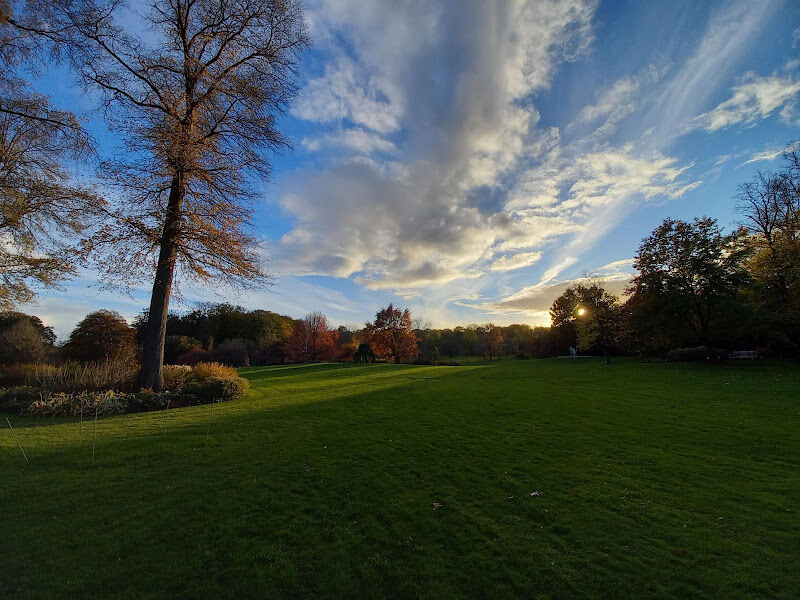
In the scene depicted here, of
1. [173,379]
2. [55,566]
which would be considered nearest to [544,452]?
[55,566]

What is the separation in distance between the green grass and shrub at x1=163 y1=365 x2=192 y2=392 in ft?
12.6

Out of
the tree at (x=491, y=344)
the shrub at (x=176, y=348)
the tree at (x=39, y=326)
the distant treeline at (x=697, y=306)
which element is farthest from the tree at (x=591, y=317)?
the tree at (x=39, y=326)

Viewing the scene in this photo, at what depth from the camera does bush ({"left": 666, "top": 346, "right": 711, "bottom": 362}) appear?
2383 cm

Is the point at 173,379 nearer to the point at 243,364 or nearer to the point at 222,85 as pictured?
the point at 222,85

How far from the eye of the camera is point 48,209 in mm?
14602

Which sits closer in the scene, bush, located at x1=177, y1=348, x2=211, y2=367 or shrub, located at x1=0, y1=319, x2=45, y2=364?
shrub, located at x1=0, y1=319, x2=45, y2=364

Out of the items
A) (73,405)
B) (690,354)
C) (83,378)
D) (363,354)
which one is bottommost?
(690,354)

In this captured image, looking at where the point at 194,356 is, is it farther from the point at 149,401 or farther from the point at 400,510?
the point at 400,510

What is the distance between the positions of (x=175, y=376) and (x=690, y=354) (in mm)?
32571

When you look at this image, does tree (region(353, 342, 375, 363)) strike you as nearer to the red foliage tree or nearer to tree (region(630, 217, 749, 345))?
the red foliage tree

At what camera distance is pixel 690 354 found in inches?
958

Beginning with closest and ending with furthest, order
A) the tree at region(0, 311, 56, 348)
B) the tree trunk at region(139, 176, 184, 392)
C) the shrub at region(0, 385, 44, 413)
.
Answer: the shrub at region(0, 385, 44, 413) → the tree trunk at region(139, 176, 184, 392) → the tree at region(0, 311, 56, 348)

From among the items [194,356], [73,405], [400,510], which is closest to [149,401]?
[73,405]

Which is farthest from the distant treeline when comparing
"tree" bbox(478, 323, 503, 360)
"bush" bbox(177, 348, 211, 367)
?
"tree" bbox(478, 323, 503, 360)
